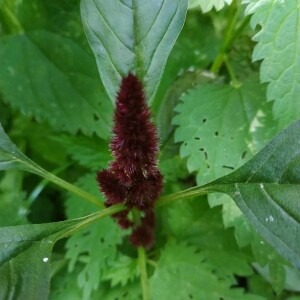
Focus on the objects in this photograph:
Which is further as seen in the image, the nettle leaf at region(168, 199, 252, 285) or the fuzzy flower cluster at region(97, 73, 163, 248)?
the nettle leaf at region(168, 199, 252, 285)

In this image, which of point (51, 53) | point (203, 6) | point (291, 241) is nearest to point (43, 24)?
point (51, 53)

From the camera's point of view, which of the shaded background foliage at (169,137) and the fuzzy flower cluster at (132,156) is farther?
the shaded background foliage at (169,137)

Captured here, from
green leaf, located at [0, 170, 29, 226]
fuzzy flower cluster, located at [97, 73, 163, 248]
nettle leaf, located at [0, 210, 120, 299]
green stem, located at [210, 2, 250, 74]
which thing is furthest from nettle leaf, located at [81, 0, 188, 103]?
green leaf, located at [0, 170, 29, 226]

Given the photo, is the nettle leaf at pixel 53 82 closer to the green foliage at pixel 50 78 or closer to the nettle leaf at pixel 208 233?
the green foliage at pixel 50 78

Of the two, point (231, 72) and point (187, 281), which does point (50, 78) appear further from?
point (187, 281)

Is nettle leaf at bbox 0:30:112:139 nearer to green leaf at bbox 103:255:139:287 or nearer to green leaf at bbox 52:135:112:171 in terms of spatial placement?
green leaf at bbox 52:135:112:171

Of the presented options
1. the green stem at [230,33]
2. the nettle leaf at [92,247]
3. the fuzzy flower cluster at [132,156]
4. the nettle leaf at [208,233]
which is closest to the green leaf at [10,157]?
the fuzzy flower cluster at [132,156]

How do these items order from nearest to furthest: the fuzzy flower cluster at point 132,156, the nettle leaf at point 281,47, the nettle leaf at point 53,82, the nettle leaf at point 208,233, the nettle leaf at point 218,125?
the fuzzy flower cluster at point 132,156 → the nettle leaf at point 281,47 → the nettle leaf at point 218,125 → the nettle leaf at point 208,233 → the nettle leaf at point 53,82
